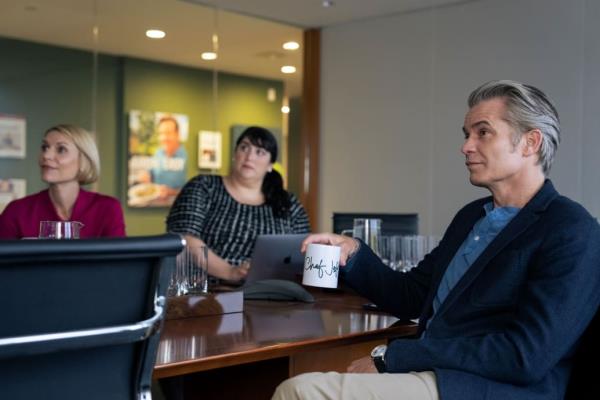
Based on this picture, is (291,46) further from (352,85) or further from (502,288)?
(502,288)

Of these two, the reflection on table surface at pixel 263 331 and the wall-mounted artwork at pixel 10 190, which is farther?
the wall-mounted artwork at pixel 10 190

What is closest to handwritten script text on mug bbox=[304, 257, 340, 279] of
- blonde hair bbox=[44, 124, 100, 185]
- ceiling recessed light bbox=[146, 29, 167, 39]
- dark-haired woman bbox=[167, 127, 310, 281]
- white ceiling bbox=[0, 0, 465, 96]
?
blonde hair bbox=[44, 124, 100, 185]

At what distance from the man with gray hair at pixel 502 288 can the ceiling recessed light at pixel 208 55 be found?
439cm

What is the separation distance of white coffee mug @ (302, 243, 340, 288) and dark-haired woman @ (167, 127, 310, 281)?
177 cm

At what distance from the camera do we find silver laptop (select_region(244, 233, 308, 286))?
3.09 m

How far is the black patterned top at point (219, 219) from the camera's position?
4031 millimetres

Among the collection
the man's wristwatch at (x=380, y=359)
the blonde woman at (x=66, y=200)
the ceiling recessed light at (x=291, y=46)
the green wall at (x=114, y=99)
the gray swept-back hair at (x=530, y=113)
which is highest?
the ceiling recessed light at (x=291, y=46)

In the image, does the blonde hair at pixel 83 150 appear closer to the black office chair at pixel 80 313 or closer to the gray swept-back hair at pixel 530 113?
the gray swept-back hair at pixel 530 113

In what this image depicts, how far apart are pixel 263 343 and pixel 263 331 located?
7.0 inches

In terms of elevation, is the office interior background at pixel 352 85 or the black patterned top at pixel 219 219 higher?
the office interior background at pixel 352 85

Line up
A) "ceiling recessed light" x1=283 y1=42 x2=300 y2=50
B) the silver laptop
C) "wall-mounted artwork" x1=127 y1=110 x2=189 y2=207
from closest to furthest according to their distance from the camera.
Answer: the silver laptop < "wall-mounted artwork" x1=127 y1=110 x2=189 y2=207 < "ceiling recessed light" x1=283 y1=42 x2=300 y2=50

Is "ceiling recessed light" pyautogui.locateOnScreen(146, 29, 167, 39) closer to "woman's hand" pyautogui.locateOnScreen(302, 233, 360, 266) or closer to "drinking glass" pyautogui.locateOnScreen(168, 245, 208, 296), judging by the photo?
"drinking glass" pyautogui.locateOnScreen(168, 245, 208, 296)

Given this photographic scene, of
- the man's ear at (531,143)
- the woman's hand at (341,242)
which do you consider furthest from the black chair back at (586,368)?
the woman's hand at (341,242)

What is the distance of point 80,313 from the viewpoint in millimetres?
1296
